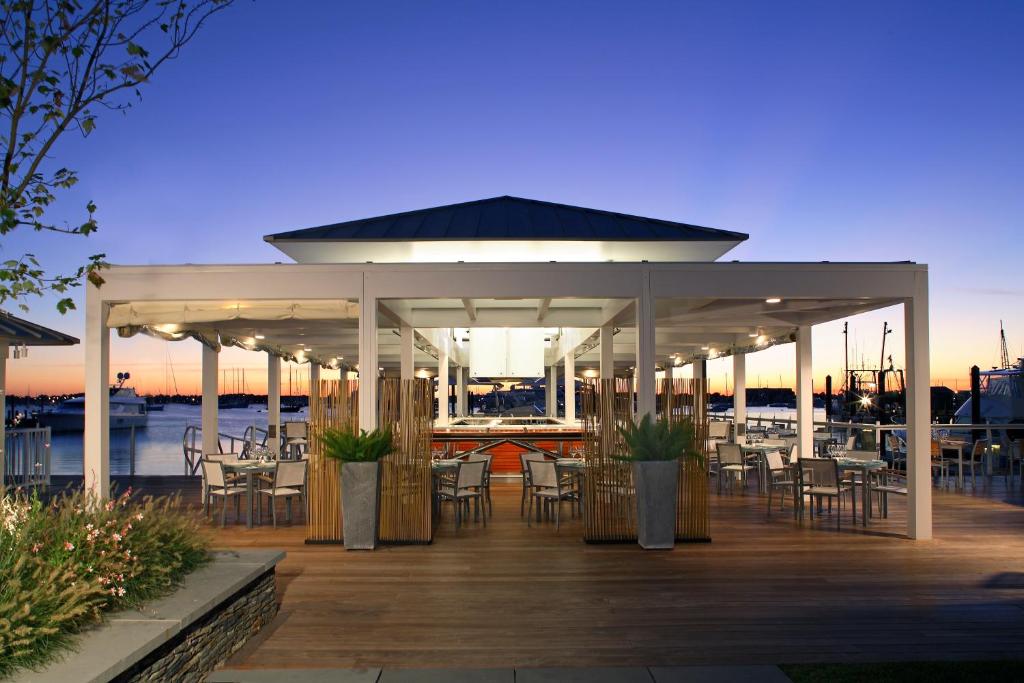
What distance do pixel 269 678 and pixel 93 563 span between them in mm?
1249

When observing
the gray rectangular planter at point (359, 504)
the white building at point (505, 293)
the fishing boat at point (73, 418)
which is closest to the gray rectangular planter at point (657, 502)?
the white building at point (505, 293)

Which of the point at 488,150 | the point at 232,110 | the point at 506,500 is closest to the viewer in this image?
the point at 506,500

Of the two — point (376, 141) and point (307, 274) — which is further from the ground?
point (376, 141)

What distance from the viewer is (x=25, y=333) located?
10266 mm

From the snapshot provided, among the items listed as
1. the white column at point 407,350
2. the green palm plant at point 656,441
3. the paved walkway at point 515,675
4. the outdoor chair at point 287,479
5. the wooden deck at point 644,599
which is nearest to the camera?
the paved walkway at point 515,675

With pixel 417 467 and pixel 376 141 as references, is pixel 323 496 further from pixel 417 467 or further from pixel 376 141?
pixel 376 141

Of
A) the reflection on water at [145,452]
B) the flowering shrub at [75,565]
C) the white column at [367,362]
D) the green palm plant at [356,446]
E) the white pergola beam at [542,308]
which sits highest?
the white pergola beam at [542,308]

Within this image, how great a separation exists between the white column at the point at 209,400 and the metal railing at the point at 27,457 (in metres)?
2.59

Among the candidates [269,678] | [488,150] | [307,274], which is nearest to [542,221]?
[307,274]

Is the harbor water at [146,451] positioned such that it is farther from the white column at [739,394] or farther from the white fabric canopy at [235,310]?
the white fabric canopy at [235,310]

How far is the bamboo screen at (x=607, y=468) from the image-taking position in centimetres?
860

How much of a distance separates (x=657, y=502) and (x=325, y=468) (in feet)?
12.9

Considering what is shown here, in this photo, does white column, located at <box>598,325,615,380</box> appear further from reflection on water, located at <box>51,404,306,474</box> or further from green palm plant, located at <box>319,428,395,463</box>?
reflection on water, located at <box>51,404,306,474</box>

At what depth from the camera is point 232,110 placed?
1337 cm
